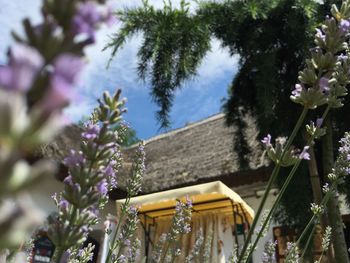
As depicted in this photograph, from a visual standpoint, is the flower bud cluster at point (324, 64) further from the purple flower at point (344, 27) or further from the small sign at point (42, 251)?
the small sign at point (42, 251)

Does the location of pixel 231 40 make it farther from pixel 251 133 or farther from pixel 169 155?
pixel 169 155

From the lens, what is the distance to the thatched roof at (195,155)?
333 inches

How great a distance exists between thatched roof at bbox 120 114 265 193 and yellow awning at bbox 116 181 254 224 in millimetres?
1165

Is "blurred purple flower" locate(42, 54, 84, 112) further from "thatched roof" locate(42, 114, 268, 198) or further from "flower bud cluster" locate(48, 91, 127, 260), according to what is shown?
"thatched roof" locate(42, 114, 268, 198)

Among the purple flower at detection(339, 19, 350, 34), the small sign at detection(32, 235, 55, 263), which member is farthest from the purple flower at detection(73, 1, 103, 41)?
the small sign at detection(32, 235, 55, 263)

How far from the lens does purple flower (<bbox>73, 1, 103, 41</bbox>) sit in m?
0.48

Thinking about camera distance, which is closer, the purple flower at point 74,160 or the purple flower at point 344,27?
the purple flower at point 74,160

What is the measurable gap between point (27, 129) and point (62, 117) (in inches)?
1.7

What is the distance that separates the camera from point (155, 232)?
743cm

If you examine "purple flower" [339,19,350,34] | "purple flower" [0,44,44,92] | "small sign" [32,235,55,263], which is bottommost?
"purple flower" [0,44,44,92]

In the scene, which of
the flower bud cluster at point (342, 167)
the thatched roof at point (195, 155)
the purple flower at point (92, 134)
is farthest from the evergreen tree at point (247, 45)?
the purple flower at point (92, 134)

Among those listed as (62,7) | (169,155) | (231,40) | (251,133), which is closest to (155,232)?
(251,133)

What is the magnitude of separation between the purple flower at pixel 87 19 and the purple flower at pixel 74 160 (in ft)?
1.07

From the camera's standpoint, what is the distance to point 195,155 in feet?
36.2
